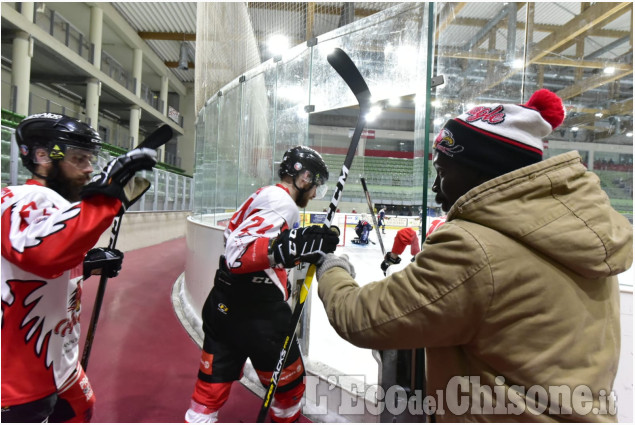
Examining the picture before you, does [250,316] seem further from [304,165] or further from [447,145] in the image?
[447,145]

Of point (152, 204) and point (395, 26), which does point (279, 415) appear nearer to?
point (395, 26)

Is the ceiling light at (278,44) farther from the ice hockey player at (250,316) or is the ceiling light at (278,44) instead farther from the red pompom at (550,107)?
the red pompom at (550,107)

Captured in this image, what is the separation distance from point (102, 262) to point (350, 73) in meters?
1.38

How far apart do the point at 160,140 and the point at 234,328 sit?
2.70 feet

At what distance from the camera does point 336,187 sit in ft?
4.38

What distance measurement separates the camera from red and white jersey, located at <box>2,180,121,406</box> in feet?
2.90

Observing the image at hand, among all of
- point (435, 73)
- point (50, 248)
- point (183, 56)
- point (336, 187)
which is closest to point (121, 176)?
point (50, 248)

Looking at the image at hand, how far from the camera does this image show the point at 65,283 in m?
1.18

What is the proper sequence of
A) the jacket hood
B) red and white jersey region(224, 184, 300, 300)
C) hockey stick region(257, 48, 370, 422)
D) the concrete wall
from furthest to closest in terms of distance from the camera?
the concrete wall, red and white jersey region(224, 184, 300, 300), hockey stick region(257, 48, 370, 422), the jacket hood

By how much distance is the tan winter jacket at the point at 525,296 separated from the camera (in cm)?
59

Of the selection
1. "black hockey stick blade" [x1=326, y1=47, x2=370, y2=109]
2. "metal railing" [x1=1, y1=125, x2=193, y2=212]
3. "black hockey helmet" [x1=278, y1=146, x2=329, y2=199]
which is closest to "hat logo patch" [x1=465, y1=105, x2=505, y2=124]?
"black hockey stick blade" [x1=326, y1=47, x2=370, y2=109]

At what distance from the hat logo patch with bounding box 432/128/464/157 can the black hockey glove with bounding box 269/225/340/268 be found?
47 cm

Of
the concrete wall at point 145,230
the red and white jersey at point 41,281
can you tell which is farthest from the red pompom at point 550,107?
the concrete wall at point 145,230

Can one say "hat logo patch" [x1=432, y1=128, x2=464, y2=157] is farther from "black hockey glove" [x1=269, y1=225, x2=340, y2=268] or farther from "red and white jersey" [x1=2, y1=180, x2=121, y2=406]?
"red and white jersey" [x1=2, y1=180, x2=121, y2=406]
